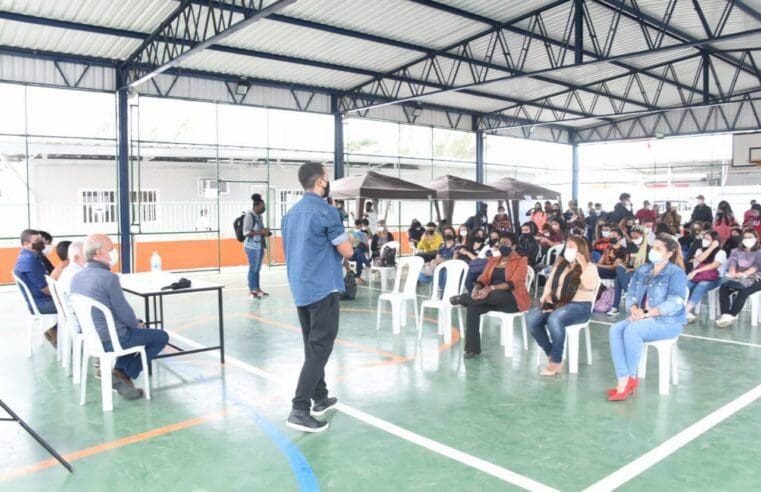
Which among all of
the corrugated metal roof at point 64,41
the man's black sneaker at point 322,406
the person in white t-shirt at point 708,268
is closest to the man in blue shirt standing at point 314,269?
the man's black sneaker at point 322,406

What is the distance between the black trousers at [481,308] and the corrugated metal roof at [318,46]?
667cm

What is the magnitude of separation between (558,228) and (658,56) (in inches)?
271

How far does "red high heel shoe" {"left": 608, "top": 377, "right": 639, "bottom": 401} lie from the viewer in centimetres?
430

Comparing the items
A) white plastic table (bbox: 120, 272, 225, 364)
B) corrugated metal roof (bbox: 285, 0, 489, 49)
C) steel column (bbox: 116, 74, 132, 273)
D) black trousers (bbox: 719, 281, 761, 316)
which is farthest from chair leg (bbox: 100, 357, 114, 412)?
steel column (bbox: 116, 74, 132, 273)

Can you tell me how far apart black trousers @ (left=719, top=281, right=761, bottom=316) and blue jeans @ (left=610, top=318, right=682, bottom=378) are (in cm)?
314

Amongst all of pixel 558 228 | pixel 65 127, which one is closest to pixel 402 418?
pixel 558 228

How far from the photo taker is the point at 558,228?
966 centimetres

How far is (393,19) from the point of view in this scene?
Result: 1031cm

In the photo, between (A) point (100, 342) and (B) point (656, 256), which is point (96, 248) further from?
(B) point (656, 256)

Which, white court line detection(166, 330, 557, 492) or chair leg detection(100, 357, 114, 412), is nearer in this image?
white court line detection(166, 330, 557, 492)

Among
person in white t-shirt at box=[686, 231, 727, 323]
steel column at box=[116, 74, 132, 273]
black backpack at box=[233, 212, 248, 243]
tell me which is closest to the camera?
person in white t-shirt at box=[686, 231, 727, 323]

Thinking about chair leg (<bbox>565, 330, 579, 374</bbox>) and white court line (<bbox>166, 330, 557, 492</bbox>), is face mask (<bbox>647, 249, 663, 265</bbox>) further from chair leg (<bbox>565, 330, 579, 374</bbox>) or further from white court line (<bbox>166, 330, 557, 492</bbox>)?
white court line (<bbox>166, 330, 557, 492</bbox>)

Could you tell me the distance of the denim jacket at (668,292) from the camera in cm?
436

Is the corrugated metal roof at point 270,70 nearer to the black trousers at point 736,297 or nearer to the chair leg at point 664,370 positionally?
the black trousers at point 736,297
